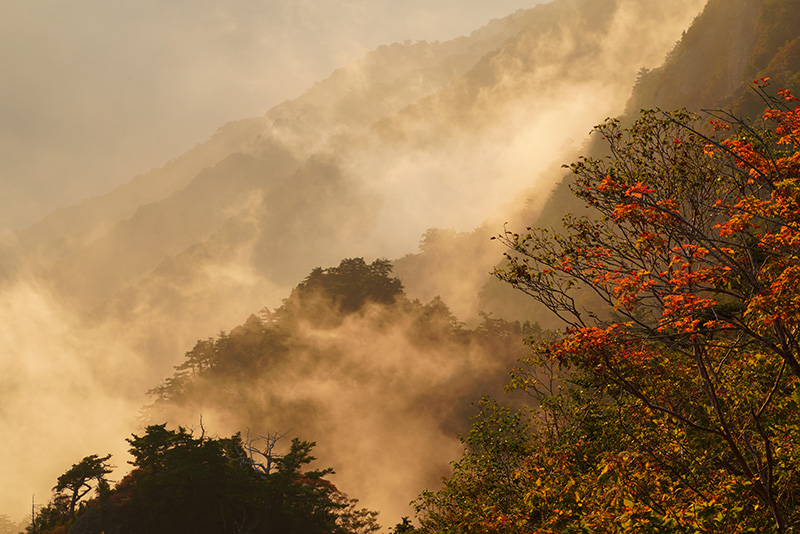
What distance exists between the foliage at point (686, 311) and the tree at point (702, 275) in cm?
4

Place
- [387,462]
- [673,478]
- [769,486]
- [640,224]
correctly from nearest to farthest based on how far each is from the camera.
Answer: [769,486] < [640,224] < [673,478] < [387,462]

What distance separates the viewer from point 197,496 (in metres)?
23.9

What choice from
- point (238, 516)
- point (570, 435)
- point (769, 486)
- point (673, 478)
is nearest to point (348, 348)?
point (238, 516)

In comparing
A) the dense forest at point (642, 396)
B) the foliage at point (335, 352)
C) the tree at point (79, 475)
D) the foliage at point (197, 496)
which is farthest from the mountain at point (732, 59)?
the tree at point (79, 475)

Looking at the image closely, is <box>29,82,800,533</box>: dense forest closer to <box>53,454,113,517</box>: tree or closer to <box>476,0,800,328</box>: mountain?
<box>53,454,113,517</box>: tree

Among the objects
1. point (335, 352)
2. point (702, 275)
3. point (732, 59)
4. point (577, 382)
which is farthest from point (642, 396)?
point (732, 59)

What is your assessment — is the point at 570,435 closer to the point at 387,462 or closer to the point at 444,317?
the point at 387,462

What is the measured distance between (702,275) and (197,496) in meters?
26.0

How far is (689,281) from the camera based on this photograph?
7.14 metres

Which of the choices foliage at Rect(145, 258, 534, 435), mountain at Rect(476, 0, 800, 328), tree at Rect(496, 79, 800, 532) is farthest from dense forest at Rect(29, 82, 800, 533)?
mountain at Rect(476, 0, 800, 328)

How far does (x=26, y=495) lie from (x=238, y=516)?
8850 centimetres

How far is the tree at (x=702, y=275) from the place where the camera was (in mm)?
6578

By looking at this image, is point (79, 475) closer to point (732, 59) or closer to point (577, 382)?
point (577, 382)

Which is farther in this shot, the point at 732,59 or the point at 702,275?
the point at 732,59
